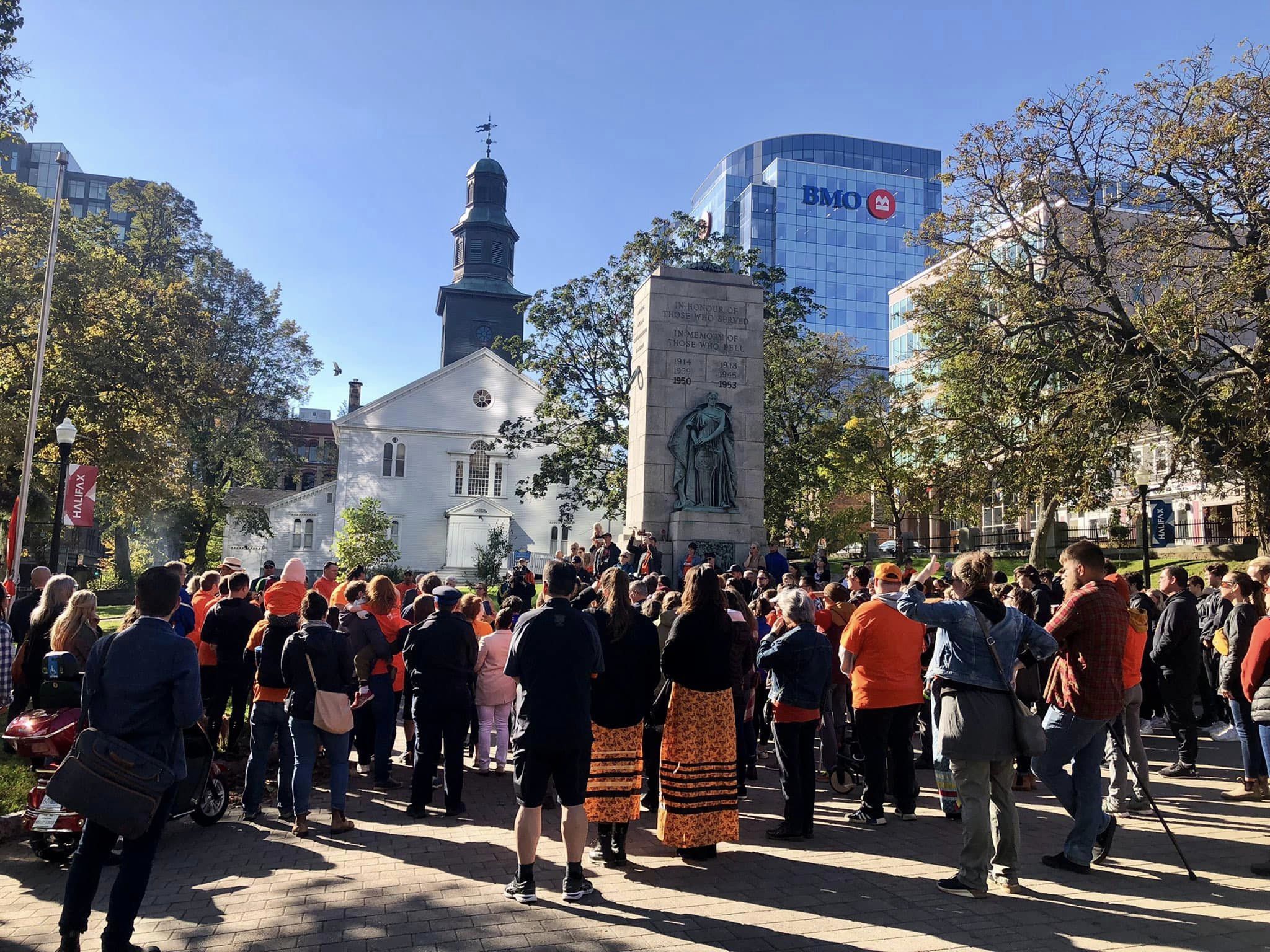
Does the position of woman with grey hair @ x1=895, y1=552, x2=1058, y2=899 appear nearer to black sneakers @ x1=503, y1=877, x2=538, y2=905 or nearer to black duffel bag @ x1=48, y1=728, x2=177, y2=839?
black sneakers @ x1=503, y1=877, x2=538, y2=905

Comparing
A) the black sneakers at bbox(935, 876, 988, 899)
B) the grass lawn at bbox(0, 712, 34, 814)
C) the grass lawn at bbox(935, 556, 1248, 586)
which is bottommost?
the grass lawn at bbox(0, 712, 34, 814)

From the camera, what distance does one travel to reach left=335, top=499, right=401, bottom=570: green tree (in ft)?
135

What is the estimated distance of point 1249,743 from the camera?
25.9 feet

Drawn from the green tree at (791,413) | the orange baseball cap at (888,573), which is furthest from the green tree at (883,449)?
the orange baseball cap at (888,573)

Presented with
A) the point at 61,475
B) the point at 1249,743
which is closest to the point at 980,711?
the point at 1249,743

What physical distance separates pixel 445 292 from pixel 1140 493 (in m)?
47.0

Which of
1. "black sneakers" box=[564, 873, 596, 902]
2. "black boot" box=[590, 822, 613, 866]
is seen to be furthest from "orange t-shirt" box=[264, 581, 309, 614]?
"black sneakers" box=[564, 873, 596, 902]

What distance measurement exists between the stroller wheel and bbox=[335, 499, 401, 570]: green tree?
3422cm

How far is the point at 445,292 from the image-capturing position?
59.6 m

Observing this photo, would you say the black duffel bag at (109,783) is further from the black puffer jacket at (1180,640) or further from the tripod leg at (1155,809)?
the black puffer jacket at (1180,640)

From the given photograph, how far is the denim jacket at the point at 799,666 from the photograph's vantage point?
6.49 m

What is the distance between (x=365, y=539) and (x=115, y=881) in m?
38.0

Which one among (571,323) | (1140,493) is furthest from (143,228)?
(1140,493)

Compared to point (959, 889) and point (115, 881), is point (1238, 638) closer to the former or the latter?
point (959, 889)
